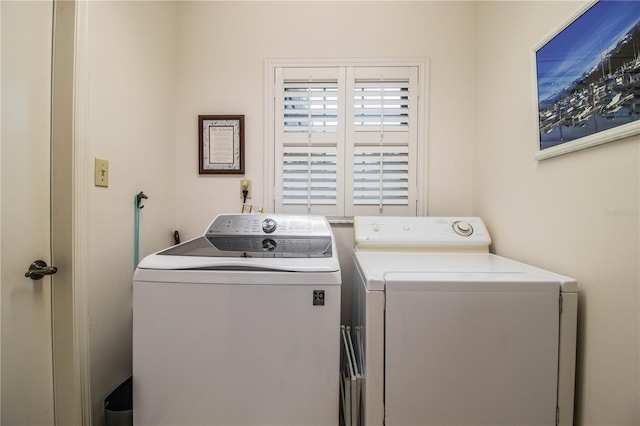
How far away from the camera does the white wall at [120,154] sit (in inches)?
40.8

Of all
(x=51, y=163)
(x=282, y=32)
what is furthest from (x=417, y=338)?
(x=282, y=32)

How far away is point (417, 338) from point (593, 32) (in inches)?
47.0

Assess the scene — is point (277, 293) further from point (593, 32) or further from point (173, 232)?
point (593, 32)

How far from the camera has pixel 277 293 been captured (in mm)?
837

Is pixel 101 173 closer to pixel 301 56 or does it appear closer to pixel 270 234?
pixel 270 234

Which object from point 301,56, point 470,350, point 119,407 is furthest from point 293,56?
point 119,407

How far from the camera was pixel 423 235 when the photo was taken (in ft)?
4.29

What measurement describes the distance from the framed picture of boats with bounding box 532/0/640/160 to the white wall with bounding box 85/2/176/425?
1.91 metres

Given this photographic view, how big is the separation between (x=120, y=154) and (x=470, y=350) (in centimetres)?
171

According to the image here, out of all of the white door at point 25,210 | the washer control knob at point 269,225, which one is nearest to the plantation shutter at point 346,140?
the washer control knob at point 269,225

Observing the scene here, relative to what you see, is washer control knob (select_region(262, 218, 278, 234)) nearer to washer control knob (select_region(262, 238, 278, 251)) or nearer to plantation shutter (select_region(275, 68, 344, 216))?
washer control knob (select_region(262, 238, 278, 251))

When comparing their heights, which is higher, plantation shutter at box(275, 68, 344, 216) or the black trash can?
plantation shutter at box(275, 68, 344, 216)

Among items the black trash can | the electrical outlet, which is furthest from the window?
the black trash can

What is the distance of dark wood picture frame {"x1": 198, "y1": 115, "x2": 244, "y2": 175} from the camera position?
161cm
